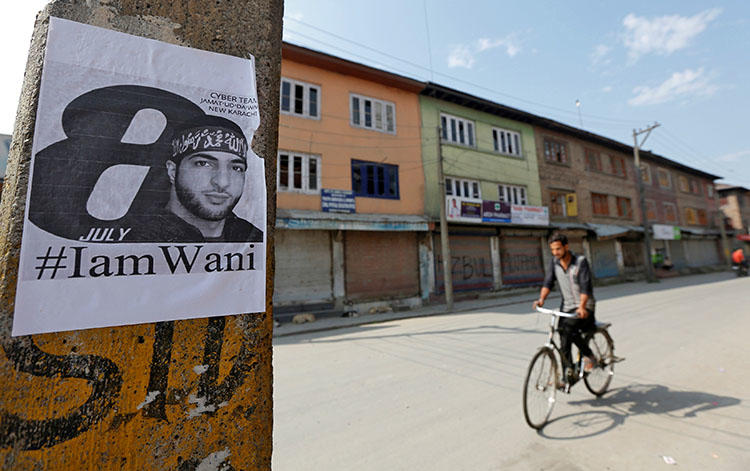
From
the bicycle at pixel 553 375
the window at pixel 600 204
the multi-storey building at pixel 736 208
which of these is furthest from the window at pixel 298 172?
the multi-storey building at pixel 736 208

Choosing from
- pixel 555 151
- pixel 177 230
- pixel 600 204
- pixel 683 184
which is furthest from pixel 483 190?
pixel 683 184

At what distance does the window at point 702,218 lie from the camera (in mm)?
31188

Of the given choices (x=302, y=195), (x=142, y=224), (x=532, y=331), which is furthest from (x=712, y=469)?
(x=302, y=195)

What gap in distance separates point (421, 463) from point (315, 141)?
11453mm

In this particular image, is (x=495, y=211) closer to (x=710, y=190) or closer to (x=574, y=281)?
(x=574, y=281)

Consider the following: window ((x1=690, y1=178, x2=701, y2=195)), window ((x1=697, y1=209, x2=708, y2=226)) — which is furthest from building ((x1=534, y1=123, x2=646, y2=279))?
window ((x1=697, y1=209, x2=708, y2=226))

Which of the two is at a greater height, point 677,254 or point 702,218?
point 702,218

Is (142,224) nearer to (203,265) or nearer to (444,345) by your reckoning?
(203,265)

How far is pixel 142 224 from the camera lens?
97 centimetres

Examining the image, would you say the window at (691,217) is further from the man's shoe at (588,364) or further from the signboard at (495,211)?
the man's shoe at (588,364)

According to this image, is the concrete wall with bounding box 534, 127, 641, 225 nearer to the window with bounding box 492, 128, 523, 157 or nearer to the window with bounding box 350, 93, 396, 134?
the window with bounding box 492, 128, 523, 157

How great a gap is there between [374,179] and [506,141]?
9057 millimetres

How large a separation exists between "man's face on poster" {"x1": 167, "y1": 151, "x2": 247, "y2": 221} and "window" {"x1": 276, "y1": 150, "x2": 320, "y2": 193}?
1050 cm

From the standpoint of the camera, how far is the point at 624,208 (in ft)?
76.8
